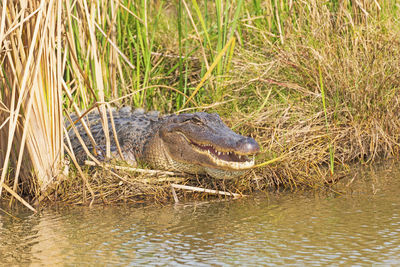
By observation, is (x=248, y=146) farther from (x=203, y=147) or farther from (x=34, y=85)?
(x=34, y=85)

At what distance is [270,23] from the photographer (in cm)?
628

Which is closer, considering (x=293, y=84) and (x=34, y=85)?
(x=34, y=85)

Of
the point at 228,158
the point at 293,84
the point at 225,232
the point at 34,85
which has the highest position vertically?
the point at 34,85

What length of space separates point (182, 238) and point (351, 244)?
2.79 feet

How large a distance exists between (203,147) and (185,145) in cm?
17

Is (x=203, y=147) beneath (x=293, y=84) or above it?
beneath

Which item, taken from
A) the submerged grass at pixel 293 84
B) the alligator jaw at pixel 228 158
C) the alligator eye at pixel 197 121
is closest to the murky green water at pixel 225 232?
the alligator jaw at pixel 228 158

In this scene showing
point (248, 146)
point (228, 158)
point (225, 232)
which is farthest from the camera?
point (228, 158)

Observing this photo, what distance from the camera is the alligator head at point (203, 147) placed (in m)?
4.22

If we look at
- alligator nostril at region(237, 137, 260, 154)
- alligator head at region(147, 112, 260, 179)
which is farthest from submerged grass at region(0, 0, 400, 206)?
alligator nostril at region(237, 137, 260, 154)

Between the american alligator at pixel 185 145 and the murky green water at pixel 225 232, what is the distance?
29 cm

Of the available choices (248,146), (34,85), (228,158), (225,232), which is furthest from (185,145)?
(225,232)

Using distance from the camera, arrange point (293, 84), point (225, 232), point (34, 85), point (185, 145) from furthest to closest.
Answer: point (293, 84) < point (185, 145) < point (34, 85) < point (225, 232)

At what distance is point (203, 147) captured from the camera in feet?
15.3
